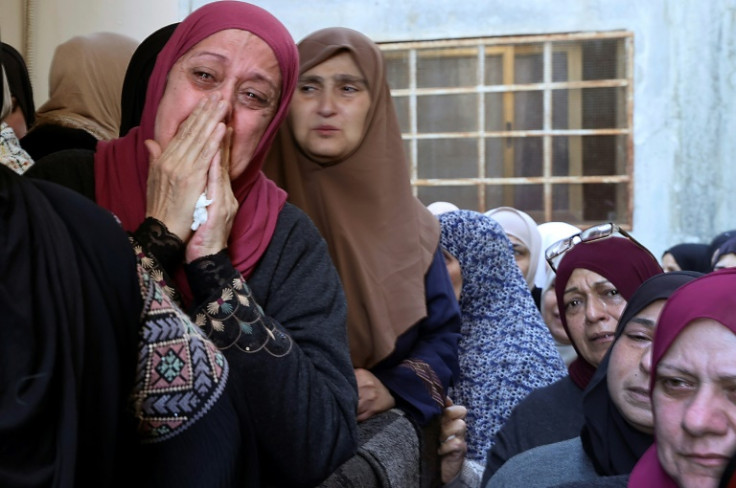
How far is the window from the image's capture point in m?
7.15

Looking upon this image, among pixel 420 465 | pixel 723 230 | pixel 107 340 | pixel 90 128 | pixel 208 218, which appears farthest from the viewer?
A: pixel 723 230

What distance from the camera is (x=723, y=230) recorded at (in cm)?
716

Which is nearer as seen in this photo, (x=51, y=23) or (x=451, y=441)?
(x=451, y=441)

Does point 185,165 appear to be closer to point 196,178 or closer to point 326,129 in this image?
point 196,178

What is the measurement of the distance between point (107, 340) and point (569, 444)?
169cm

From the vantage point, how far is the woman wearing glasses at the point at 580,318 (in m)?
3.03

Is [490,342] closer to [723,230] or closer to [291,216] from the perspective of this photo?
[291,216]

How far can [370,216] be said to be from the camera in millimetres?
2932

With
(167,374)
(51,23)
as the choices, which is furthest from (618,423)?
(51,23)

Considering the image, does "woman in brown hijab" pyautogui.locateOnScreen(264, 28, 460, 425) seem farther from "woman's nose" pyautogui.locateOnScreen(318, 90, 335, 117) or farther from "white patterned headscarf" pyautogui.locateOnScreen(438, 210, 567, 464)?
"white patterned headscarf" pyautogui.locateOnScreen(438, 210, 567, 464)

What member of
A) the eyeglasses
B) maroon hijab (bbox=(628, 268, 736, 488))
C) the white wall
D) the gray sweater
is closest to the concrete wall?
the white wall

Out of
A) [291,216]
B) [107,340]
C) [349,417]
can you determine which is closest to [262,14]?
[291,216]

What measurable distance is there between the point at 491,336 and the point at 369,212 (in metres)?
0.74

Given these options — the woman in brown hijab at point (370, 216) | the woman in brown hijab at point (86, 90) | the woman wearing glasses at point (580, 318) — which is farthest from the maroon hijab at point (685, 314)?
the woman in brown hijab at point (86, 90)
